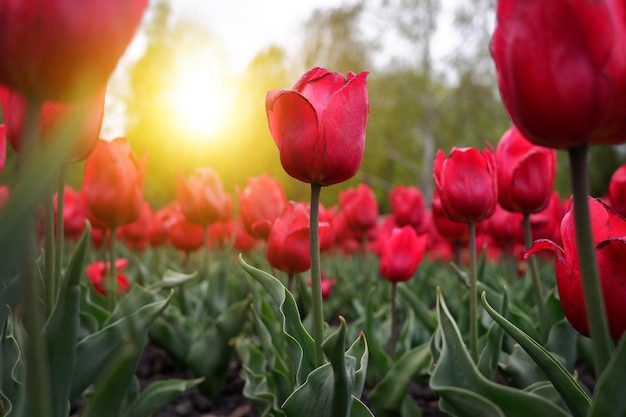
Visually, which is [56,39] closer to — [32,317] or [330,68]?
[32,317]

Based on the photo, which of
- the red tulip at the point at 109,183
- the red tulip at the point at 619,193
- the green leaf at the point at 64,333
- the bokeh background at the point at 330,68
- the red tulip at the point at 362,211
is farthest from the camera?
the bokeh background at the point at 330,68

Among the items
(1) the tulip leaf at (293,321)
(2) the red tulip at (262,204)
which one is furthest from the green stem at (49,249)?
(2) the red tulip at (262,204)

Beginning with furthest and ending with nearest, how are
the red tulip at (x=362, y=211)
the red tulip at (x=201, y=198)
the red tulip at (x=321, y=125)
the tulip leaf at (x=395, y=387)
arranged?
the red tulip at (x=362, y=211) < the red tulip at (x=201, y=198) < the tulip leaf at (x=395, y=387) < the red tulip at (x=321, y=125)

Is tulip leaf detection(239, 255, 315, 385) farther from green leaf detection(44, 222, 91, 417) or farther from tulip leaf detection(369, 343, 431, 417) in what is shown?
tulip leaf detection(369, 343, 431, 417)

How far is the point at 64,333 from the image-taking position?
640mm

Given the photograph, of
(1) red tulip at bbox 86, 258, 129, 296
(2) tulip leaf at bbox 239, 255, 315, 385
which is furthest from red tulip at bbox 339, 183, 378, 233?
(2) tulip leaf at bbox 239, 255, 315, 385

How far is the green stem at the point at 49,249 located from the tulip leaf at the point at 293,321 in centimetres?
27

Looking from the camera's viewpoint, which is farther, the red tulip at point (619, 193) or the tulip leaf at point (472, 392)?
the red tulip at point (619, 193)

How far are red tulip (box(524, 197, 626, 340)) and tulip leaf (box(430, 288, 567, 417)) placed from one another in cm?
14

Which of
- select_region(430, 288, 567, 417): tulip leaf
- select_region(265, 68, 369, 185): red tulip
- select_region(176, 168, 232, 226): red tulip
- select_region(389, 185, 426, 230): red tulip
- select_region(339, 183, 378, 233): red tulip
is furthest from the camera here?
select_region(389, 185, 426, 230): red tulip

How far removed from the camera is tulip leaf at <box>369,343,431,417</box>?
43.1 inches

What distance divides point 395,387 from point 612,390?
2.12 ft

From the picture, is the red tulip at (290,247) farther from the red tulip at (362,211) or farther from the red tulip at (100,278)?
the red tulip at (362,211)

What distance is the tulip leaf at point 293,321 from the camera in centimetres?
78
